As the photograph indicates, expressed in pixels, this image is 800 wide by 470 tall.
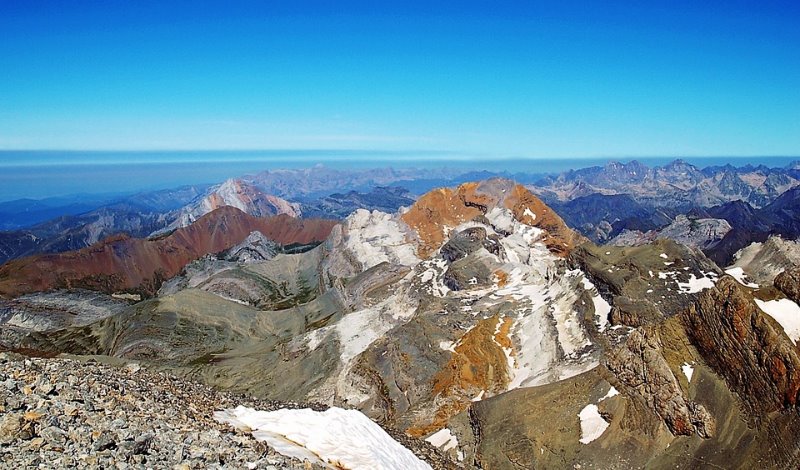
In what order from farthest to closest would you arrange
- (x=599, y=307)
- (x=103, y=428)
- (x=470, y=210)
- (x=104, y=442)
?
(x=470, y=210) < (x=599, y=307) < (x=103, y=428) < (x=104, y=442)

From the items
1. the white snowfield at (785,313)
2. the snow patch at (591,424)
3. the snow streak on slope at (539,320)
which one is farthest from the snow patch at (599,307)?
the white snowfield at (785,313)

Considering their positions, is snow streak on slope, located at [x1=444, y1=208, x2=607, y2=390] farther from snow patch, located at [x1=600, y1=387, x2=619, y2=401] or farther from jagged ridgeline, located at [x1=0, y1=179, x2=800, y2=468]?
snow patch, located at [x1=600, y1=387, x2=619, y2=401]

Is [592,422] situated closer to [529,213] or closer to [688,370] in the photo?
[688,370]

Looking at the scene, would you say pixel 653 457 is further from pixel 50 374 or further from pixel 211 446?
pixel 50 374

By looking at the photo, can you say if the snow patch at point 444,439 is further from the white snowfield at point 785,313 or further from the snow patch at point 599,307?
the white snowfield at point 785,313

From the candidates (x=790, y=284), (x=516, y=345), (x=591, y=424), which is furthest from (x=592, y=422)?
(x=516, y=345)
